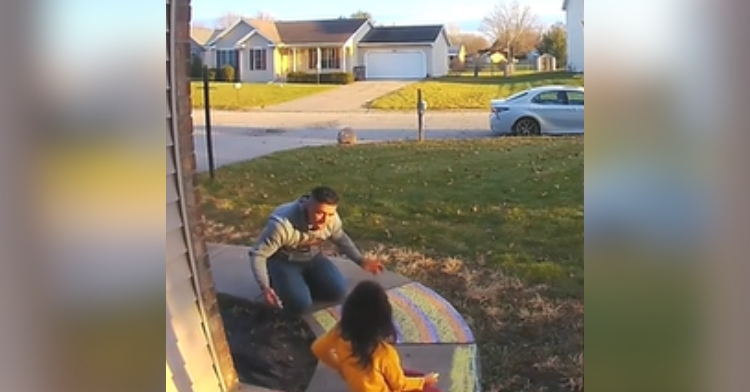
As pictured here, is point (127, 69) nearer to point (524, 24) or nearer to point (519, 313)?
point (524, 24)

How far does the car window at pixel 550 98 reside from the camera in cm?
196

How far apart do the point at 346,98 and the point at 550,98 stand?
1.63ft

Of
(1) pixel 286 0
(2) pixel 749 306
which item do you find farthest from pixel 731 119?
(1) pixel 286 0

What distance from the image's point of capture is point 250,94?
7.29 feet

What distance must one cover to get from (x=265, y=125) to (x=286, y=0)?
1.03ft

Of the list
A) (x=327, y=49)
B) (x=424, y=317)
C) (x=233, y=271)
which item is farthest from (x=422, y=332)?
(x=327, y=49)

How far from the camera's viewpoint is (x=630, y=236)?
1.88m

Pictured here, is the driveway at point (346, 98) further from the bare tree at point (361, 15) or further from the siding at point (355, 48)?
the bare tree at point (361, 15)

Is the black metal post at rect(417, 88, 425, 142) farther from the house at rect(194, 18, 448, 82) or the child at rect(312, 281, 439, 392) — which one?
the child at rect(312, 281, 439, 392)

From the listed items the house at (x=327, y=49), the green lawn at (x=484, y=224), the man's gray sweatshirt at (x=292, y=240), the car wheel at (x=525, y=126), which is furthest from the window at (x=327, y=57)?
the car wheel at (x=525, y=126)

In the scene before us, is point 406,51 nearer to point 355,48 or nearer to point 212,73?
point 355,48

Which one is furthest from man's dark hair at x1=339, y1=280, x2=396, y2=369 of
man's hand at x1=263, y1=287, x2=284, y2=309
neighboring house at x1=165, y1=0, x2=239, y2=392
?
neighboring house at x1=165, y1=0, x2=239, y2=392

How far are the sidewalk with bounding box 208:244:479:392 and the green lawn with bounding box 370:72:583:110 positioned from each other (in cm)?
40

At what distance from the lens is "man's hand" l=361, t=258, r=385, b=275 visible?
82.1 inches
